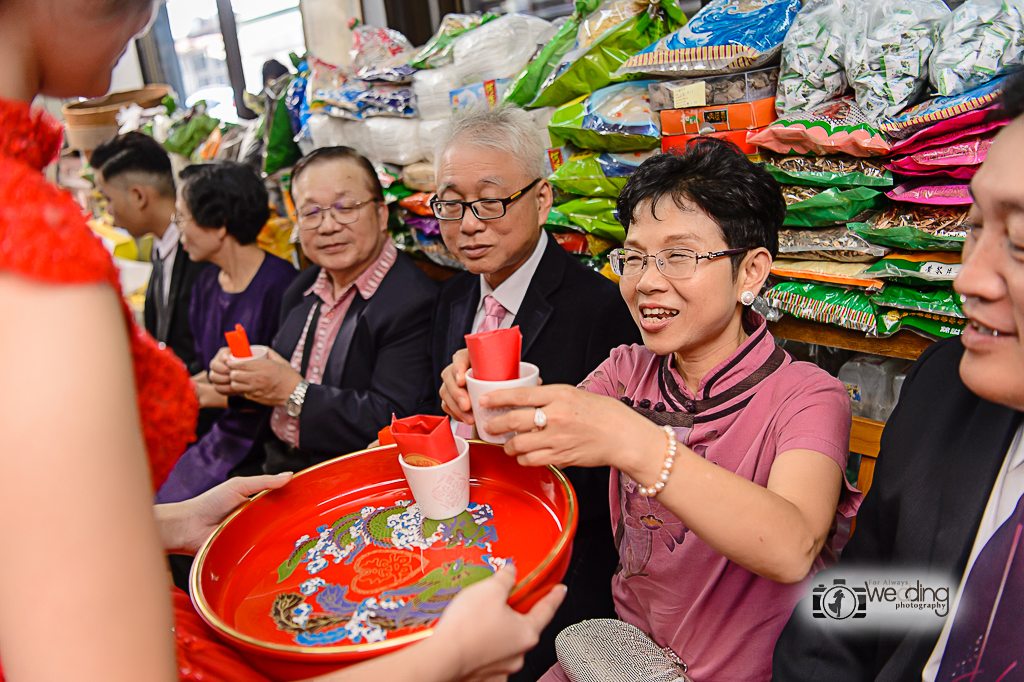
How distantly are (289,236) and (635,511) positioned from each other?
9.05 feet

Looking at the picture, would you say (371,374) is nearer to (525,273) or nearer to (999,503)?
(525,273)

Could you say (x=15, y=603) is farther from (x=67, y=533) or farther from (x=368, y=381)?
(x=368, y=381)

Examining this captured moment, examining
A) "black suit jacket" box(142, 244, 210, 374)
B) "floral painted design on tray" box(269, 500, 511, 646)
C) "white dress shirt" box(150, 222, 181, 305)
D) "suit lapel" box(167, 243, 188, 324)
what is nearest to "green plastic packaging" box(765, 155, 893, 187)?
"floral painted design on tray" box(269, 500, 511, 646)

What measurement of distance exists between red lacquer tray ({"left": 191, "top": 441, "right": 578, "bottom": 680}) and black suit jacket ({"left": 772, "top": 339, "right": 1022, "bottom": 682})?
479 mm

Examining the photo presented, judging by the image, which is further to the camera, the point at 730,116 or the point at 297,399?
the point at 297,399

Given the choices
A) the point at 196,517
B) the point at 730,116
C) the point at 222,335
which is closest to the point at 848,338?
the point at 730,116

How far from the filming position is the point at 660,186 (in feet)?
4.53

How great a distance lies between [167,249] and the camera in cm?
344

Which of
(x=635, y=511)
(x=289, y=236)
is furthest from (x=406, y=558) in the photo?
(x=289, y=236)

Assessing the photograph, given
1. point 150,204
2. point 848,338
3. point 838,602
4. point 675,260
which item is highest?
point 150,204

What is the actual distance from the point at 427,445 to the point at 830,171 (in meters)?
1.20

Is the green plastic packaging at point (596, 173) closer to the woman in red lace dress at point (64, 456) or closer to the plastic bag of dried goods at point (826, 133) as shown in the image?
the plastic bag of dried goods at point (826, 133)

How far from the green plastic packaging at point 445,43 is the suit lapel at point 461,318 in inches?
38.6

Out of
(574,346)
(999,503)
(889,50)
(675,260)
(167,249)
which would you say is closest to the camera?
(999,503)
